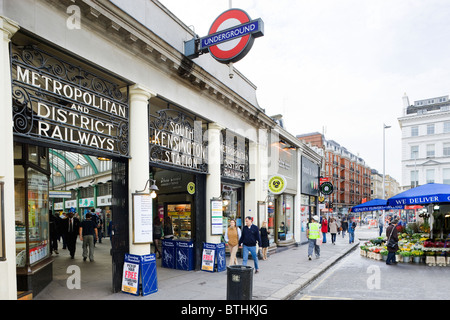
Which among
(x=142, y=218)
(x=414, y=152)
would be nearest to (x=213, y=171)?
(x=142, y=218)

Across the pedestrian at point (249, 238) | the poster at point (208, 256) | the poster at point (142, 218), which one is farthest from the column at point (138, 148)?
the pedestrian at point (249, 238)

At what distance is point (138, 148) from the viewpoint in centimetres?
800

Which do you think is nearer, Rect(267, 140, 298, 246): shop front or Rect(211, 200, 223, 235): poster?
Rect(211, 200, 223, 235): poster

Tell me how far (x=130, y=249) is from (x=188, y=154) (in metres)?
3.59

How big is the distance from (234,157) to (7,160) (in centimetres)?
909

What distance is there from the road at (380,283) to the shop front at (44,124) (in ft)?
19.1

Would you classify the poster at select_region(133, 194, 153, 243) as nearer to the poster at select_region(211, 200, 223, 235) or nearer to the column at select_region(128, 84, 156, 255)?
the column at select_region(128, 84, 156, 255)

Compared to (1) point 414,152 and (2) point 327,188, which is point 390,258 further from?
(1) point 414,152

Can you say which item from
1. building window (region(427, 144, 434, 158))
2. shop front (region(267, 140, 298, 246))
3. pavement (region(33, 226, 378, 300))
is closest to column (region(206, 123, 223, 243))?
pavement (region(33, 226, 378, 300))

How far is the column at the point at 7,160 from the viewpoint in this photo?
4973 millimetres

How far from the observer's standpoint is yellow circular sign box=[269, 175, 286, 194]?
15.0 meters

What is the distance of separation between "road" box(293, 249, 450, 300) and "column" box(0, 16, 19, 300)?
6.04 metres
